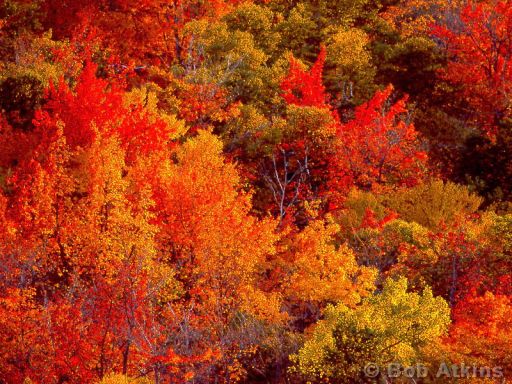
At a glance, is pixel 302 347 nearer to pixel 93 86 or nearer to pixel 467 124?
pixel 93 86

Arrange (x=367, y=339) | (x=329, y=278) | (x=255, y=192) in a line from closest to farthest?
(x=367, y=339) → (x=329, y=278) → (x=255, y=192)

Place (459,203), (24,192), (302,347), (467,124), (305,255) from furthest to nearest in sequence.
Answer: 1. (467,124)
2. (459,203)
3. (24,192)
4. (305,255)
5. (302,347)

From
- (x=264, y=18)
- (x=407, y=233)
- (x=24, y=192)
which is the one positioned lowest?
(x=24, y=192)

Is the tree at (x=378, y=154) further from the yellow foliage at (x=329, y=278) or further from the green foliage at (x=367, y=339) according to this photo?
the green foliage at (x=367, y=339)

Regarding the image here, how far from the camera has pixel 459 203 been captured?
48312 mm

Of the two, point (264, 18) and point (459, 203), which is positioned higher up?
point (264, 18)

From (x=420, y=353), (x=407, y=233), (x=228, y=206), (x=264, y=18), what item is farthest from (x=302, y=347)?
(x=264, y=18)

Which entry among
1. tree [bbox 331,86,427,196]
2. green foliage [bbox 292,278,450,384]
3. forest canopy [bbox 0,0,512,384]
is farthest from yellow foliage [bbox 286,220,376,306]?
tree [bbox 331,86,427,196]

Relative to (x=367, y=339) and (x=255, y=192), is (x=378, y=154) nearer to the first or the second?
(x=255, y=192)

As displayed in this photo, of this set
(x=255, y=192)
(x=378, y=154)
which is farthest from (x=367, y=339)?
(x=378, y=154)

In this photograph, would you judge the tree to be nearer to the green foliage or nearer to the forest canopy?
the forest canopy

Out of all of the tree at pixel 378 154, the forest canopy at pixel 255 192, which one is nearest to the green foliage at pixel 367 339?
the forest canopy at pixel 255 192

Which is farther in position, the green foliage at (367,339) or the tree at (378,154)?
the tree at (378,154)

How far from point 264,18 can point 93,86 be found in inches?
644
